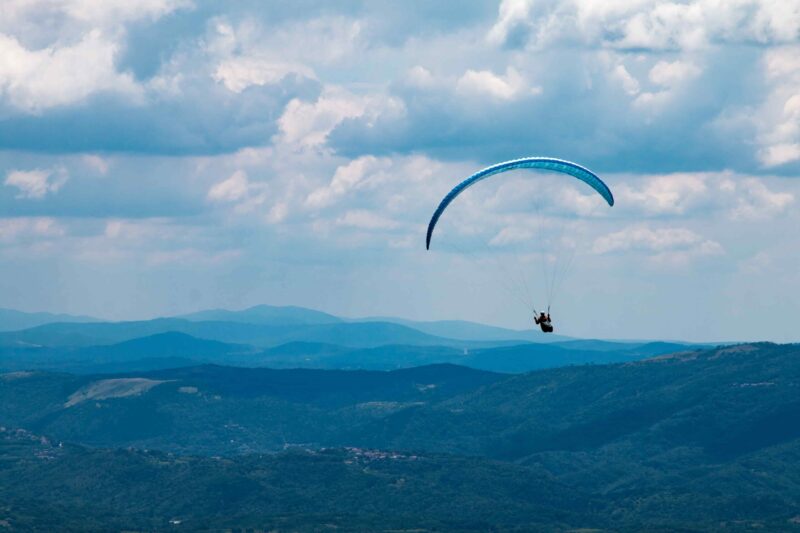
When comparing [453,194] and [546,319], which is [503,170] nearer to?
[453,194]

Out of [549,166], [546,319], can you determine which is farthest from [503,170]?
[546,319]

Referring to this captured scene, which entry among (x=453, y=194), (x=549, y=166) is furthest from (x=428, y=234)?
(x=549, y=166)

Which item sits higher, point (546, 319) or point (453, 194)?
point (453, 194)

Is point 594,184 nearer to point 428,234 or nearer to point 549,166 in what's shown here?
point 549,166

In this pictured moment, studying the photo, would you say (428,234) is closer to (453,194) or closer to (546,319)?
(453,194)

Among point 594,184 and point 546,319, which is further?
point 594,184

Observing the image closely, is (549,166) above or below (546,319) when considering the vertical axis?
above
